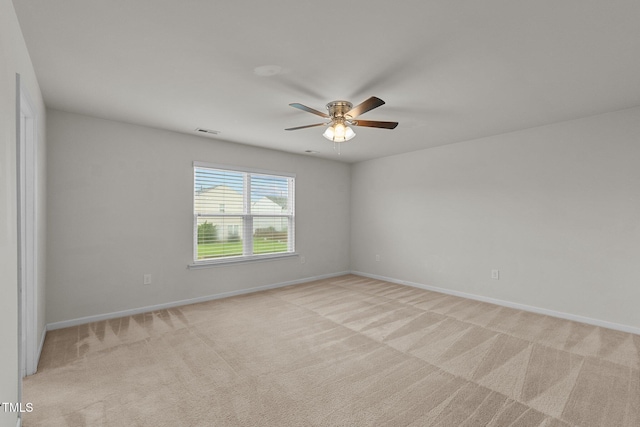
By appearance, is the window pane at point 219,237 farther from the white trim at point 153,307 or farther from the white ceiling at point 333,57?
the white ceiling at point 333,57

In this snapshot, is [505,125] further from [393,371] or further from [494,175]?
[393,371]

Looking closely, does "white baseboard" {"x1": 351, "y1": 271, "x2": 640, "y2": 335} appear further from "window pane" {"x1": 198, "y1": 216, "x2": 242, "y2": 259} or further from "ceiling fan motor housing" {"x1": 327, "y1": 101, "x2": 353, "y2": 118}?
"ceiling fan motor housing" {"x1": 327, "y1": 101, "x2": 353, "y2": 118}

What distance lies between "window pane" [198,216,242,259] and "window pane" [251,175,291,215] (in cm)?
44

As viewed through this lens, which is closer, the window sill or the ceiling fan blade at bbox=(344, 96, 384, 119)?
the ceiling fan blade at bbox=(344, 96, 384, 119)

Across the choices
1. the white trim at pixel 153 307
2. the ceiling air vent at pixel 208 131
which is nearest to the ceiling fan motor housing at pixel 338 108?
the ceiling air vent at pixel 208 131

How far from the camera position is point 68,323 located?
339 cm

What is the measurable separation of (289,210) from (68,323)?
3.38 m

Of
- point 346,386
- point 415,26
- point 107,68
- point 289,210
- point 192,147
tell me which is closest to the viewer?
A: point 415,26

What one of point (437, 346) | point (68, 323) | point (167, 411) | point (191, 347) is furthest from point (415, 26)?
point (68, 323)

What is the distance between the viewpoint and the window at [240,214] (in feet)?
14.6

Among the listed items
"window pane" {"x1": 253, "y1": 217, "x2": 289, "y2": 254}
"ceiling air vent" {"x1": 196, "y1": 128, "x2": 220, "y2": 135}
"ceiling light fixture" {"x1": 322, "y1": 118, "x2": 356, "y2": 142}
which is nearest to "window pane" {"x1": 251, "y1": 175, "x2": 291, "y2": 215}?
"window pane" {"x1": 253, "y1": 217, "x2": 289, "y2": 254}

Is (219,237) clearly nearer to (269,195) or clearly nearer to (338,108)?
(269,195)

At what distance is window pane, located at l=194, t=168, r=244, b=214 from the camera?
4437 millimetres

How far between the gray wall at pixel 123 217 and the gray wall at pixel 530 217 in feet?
9.14
